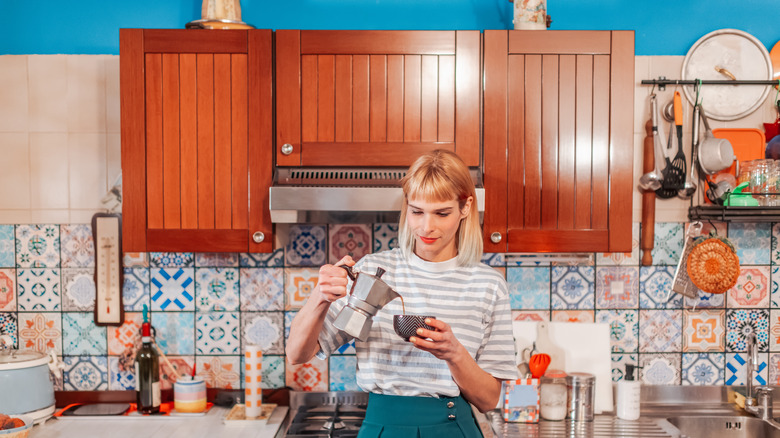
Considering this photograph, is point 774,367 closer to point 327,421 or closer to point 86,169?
point 327,421

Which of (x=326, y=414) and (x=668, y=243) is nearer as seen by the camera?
(x=326, y=414)

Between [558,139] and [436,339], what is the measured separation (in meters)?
0.95

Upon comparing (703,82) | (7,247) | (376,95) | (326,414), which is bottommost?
(326,414)

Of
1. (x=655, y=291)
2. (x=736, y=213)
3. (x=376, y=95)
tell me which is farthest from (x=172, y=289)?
(x=736, y=213)

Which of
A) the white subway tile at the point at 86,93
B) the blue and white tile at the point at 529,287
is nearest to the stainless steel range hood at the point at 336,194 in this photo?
the blue and white tile at the point at 529,287

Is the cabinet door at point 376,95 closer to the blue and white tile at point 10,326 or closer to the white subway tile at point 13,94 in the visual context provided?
the white subway tile at point 13,94

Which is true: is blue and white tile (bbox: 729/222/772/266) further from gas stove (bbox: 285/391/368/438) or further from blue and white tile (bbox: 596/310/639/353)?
gas stove (bbox: 285/391/368/438)

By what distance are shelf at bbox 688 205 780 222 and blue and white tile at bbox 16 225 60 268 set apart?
252 centimetres

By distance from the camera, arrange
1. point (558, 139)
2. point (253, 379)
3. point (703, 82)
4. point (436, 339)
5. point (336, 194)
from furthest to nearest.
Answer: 1. point (703, 82)
2. point (253, 379)
3. point (558, 139)
4. point (336, 194)
5. point (436, 339)

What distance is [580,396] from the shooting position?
7.30 feet

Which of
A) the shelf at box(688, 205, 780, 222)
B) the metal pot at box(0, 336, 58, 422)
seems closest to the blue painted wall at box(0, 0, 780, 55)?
the shelf at box(688, 205, 780, 222)

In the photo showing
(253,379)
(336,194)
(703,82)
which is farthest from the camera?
(703,82)

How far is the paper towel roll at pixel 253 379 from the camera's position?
88.4 inches

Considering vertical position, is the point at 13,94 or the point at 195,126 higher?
the point at 13,94
